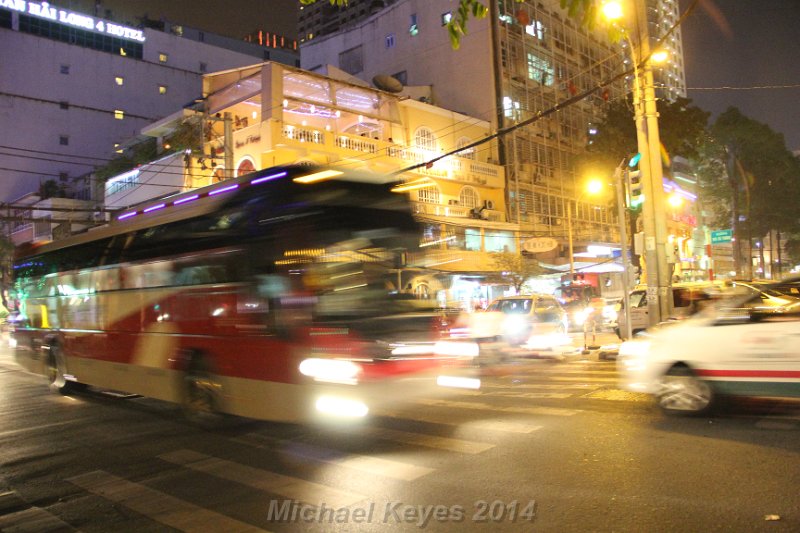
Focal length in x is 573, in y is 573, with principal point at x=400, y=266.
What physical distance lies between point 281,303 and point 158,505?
2.45 meters

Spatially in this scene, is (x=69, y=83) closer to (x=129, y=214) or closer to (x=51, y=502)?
(x=129, y=214)

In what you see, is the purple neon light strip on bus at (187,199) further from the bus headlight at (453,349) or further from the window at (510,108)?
the window at (510,108)

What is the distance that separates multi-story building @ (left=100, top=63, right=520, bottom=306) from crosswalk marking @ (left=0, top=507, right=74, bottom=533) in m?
17.9

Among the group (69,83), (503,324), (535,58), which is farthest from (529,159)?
(69,83)

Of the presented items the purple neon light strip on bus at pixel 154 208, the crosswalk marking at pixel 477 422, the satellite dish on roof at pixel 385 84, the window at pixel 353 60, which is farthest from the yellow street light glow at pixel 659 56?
the window at pixel 353 60

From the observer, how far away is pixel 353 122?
30.7 metres

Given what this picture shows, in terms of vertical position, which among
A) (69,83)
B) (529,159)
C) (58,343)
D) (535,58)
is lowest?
(58,343)

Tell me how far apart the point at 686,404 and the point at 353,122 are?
2580cm

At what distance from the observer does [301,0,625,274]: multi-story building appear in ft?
125

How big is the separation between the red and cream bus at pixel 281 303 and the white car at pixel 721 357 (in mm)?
2540

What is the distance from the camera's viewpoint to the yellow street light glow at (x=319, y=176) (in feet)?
23.5

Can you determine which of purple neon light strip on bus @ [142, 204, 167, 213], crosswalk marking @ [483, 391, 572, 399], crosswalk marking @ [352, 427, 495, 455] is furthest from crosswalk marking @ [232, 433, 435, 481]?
crosswalk marking @ [483, 391, 572, 399]

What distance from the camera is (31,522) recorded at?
16.5ft

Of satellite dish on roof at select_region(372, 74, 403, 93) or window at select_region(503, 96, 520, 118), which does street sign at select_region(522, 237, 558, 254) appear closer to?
window at select_region(503, 96, 520, 118)
